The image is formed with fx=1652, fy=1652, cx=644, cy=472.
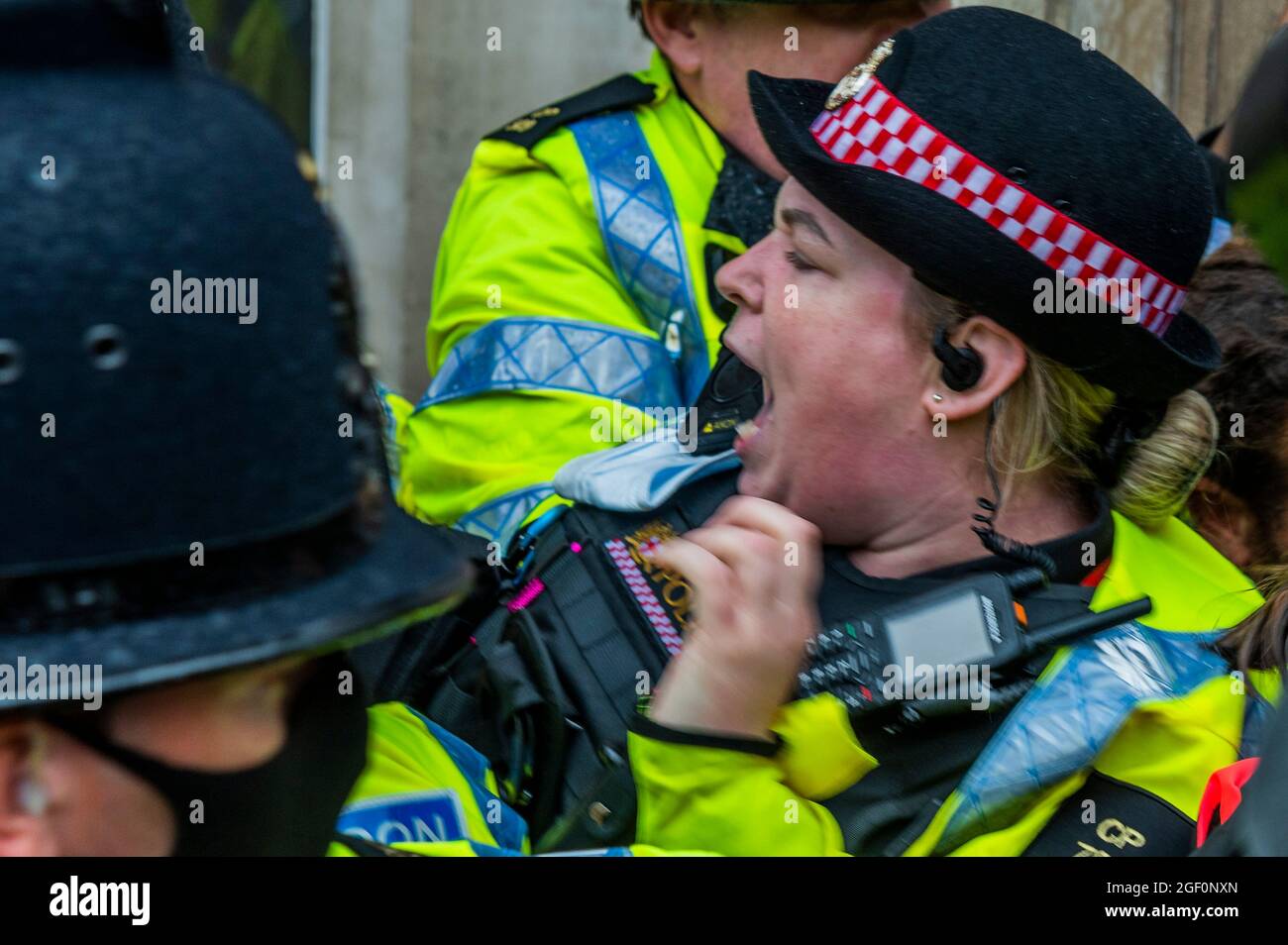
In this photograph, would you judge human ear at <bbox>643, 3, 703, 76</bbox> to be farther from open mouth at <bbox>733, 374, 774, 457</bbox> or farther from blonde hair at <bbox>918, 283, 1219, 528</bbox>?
blonde hair at <bbox>918, 283, 1219, 528</bbox>

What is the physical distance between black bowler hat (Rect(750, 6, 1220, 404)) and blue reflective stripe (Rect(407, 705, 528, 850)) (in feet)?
2.61

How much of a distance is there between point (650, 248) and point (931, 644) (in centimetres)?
119

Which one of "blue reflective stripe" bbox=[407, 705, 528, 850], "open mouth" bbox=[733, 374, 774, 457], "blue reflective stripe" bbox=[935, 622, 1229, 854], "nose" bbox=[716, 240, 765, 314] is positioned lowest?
"blue reflective stripe" bbox=[407, 705, 528, 850]

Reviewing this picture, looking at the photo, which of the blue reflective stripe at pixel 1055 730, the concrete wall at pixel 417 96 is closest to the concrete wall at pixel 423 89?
the concrete wall at pixel 417 96

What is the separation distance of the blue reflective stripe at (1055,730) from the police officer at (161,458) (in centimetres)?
83

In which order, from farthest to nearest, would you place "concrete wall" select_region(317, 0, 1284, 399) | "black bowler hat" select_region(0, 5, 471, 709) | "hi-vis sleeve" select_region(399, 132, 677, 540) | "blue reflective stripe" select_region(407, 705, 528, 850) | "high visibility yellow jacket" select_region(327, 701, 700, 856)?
"concrete wall" select_region(317, 0, 1284, 399), "hi-vis sleeve" select_region(399, 132, 677, 540), "blue reflective stripe" select_region(407, 705, 528, 850), "high visibility yellow jacket" select_region(327, 701, 700, 856), "black bowler hat" select_region(0, 5, 471, 709)

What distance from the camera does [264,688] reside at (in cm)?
119

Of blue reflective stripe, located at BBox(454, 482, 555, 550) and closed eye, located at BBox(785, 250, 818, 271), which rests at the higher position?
closed eye, located at BBox(785, 250, 818, 271)

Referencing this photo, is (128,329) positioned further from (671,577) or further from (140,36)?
(671,577)

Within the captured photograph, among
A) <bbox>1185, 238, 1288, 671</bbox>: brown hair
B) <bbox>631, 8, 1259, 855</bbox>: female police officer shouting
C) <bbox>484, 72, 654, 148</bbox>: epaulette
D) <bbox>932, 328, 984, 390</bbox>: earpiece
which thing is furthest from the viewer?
<bbox>484, 72, 654, 148</bbox>: epaulette

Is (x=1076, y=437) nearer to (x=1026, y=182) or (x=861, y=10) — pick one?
Result: (x=1026, y=182)

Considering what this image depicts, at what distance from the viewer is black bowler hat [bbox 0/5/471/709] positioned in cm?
100

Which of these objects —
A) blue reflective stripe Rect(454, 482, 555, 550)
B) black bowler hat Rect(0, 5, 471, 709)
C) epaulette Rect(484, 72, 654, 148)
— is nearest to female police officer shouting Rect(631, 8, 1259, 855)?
blue reflective stripe Rect(454, 482, 555, 550)
